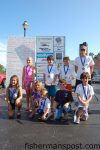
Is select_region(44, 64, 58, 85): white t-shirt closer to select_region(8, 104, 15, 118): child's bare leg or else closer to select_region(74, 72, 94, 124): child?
select_region(74, 72, 94, 124): child

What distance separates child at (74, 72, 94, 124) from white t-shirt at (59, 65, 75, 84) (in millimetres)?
760

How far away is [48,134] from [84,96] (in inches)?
73.6

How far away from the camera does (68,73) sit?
8.60m

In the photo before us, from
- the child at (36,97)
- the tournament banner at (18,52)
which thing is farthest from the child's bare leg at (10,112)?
the tournament banner at (18,52)

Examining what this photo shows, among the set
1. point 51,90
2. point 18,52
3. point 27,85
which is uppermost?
point 18,52

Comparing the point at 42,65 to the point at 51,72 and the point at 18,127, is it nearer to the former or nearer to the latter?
the point at 51,72

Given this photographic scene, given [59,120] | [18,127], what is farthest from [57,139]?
[59,120]

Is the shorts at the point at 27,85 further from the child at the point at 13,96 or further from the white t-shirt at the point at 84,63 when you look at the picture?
the white t-shirt at the point at 84,63

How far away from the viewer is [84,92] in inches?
305

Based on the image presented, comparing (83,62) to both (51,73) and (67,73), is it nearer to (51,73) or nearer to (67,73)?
(67,73)

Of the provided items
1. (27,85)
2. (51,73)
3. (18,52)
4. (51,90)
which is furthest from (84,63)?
(18,52)

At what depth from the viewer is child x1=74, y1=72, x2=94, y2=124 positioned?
7550 mm

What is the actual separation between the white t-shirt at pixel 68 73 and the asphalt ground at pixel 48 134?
1113 mm

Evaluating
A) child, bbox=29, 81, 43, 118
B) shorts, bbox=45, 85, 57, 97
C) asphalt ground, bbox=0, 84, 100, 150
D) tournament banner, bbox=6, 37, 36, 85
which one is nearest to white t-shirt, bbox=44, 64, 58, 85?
shorts, bbox=45, 85, 57, 97
